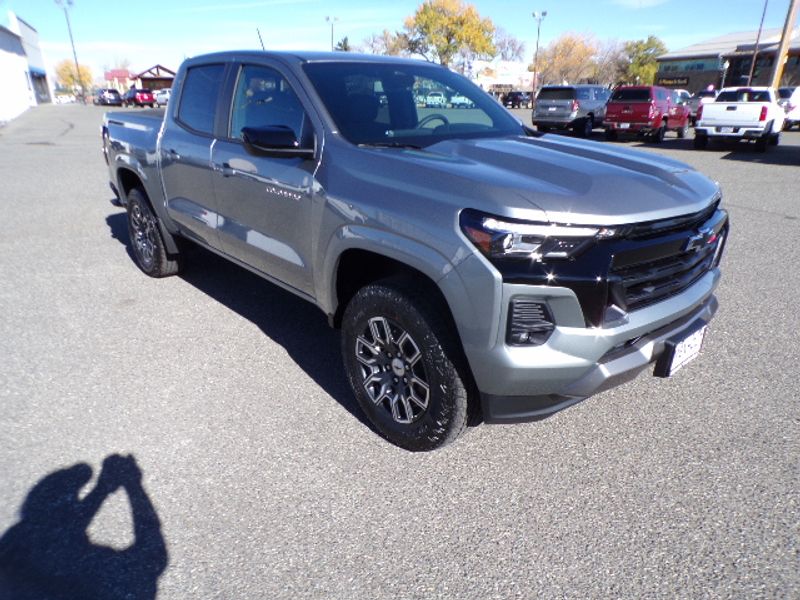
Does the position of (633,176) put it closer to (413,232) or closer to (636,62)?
(413,232)

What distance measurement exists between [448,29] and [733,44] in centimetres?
3078

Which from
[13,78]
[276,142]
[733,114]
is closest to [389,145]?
[276,142]

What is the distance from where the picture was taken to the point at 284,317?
4.41 m

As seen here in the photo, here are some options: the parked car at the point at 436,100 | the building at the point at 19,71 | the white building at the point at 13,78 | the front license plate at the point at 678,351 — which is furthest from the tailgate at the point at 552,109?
the building at the point at 19,71

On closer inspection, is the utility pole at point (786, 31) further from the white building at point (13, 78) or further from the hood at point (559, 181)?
the white building at point (13, 78)

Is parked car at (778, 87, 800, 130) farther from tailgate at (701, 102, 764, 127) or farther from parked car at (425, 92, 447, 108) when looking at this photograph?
parked car at (425, 92, 447, 108)

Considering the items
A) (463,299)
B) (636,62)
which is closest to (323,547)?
(463,299)

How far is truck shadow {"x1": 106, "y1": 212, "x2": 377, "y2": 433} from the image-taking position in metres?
3.48

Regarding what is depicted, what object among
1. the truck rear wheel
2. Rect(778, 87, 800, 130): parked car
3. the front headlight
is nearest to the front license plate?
the front headlight

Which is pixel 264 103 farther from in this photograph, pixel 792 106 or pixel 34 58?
pixel 34 58

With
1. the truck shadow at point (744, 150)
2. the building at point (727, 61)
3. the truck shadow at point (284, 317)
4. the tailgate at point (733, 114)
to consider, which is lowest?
the truck shadow at point (744, 150)

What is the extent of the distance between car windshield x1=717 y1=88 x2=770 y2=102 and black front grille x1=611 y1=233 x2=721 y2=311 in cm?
1682

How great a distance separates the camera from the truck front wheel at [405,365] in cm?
242

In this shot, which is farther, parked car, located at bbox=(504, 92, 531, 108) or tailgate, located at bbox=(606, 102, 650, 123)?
parked car, located at bbox=(504, 92, 531, 108)
